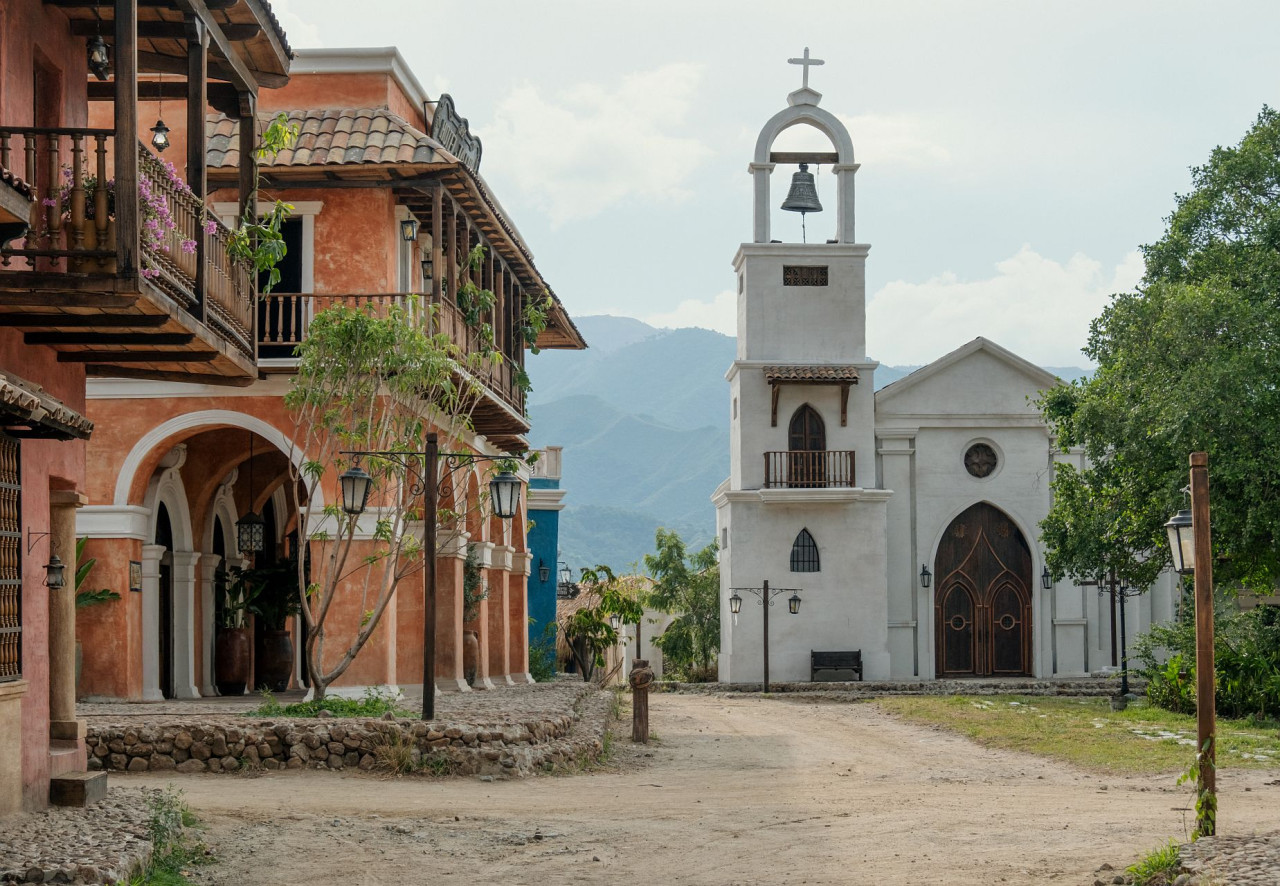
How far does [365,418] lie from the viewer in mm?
18547

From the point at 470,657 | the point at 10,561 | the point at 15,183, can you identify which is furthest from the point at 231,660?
the point at 15,183

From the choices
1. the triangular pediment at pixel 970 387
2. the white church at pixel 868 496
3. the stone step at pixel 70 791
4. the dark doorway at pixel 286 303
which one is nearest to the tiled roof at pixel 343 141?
the dark doorway at pixel 286 303

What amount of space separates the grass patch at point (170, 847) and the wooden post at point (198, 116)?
11.0 ft

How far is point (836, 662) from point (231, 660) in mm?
16242

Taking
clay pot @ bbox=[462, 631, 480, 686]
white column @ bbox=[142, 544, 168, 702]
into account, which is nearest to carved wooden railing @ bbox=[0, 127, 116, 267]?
white column @ bbox=[142, 544, 168, 702]

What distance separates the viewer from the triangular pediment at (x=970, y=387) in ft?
121

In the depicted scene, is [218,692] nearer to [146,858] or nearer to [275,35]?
[275,35]

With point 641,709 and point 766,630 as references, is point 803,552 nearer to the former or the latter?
point 766,630

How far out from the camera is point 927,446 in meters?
36.8

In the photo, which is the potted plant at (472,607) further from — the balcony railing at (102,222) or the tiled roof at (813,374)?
the balcony railing at (102,222)

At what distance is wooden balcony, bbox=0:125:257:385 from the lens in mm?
9148

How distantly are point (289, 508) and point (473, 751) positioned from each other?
43.8ft

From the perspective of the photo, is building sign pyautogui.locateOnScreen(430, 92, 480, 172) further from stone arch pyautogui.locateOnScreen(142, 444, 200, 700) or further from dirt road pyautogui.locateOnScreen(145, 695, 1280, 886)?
dirt road pyautogui.locateOnScreen(145, 695, 1280, 886)

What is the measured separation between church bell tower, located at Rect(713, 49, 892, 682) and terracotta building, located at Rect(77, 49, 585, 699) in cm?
1299
